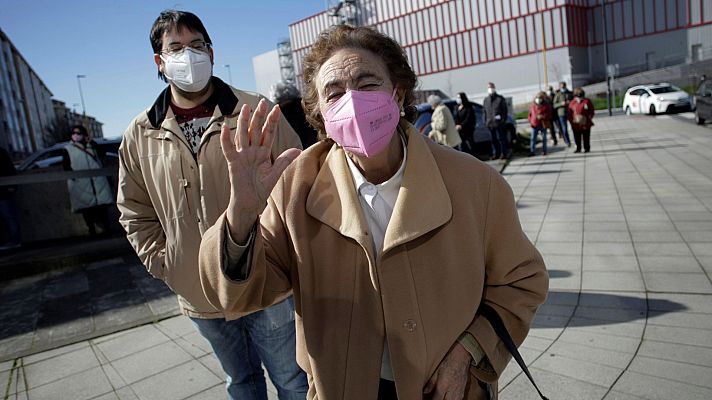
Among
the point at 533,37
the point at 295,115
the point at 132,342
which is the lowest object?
the point at 132,342

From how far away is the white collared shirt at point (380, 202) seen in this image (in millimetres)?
1604

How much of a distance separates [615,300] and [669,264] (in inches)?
44.1

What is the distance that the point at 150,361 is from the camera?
3.93 metres

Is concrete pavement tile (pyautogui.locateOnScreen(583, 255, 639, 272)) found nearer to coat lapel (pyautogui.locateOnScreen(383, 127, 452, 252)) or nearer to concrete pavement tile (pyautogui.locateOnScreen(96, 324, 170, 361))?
coat lapel (pyautogui.locateOnScreen(383, 127, 452, 252))

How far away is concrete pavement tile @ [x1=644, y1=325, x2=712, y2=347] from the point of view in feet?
11.0

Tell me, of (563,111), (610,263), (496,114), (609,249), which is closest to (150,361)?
(610,263)

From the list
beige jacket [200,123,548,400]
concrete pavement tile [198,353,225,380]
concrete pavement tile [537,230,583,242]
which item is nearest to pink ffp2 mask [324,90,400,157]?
beige jacket [200,123,548,400]

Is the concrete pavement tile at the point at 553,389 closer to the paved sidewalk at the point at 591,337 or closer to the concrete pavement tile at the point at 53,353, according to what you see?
the paved sidewalk at the point at 591,337

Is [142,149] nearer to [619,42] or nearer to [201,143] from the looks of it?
[201,143]

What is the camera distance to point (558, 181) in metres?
9.92

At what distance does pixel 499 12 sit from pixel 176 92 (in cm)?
6223

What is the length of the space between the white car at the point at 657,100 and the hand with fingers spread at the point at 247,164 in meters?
27.4

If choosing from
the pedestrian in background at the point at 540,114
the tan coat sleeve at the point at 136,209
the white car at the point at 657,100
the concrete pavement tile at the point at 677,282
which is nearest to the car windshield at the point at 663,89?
the white car at the point at 657,100

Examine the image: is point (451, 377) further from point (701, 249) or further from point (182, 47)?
point (701, 249)
